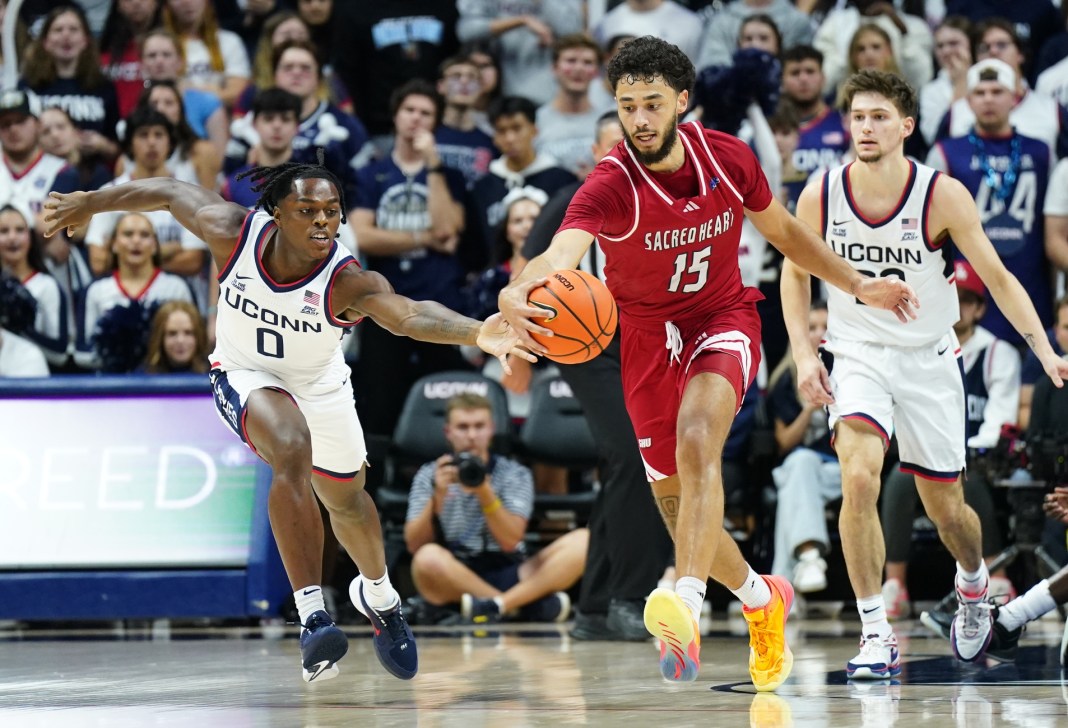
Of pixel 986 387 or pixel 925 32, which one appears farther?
pixel 925 32

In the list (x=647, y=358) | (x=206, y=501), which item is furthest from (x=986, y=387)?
(x=206, y=501)

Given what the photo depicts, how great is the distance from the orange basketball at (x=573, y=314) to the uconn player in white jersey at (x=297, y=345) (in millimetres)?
969

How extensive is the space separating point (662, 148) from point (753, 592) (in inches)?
71.2

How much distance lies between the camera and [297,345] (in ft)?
20.7

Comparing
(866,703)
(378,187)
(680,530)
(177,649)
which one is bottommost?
(177,649)

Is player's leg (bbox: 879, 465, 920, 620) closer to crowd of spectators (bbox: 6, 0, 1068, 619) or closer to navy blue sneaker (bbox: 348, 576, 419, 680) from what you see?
crowd of spectators (bbox: 6, 0, 1068, 619)

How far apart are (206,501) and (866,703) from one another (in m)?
4.82

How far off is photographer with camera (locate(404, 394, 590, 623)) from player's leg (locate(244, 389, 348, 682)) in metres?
3.03

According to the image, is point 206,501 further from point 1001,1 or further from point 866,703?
point 1001,1

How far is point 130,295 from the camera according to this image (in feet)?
32.8

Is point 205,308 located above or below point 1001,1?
below

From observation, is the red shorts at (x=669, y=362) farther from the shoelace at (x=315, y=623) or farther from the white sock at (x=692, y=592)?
the shoelace at (x=315, y=623)

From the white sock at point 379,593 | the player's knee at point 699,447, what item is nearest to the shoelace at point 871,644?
the player's knee at point 699,447

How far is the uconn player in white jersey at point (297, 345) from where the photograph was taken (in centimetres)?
592
